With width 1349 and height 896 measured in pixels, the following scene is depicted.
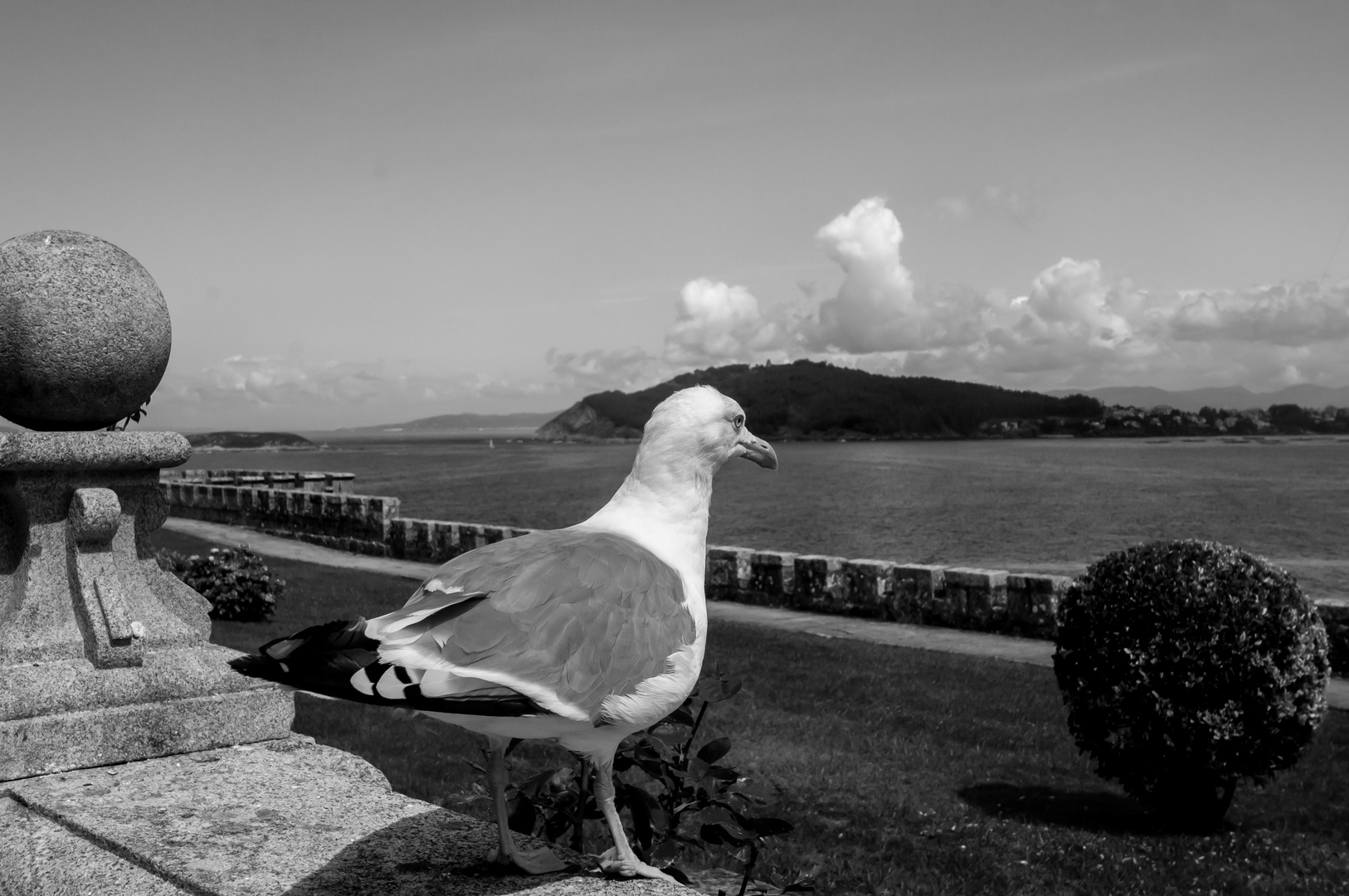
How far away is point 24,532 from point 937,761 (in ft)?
21.9

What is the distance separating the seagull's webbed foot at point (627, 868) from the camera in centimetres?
307

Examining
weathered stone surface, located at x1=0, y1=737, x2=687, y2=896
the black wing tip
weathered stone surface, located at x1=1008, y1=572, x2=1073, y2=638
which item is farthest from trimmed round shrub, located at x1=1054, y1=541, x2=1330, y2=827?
weathered stone surface, located at x1=1008, y1=572, x2=1073, y2=638

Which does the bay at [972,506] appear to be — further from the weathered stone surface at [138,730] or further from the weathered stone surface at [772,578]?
the weathered stone surface at [138,730]

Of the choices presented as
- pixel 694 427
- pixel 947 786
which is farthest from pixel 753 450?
pixel 947 786

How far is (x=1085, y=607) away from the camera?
747 cm

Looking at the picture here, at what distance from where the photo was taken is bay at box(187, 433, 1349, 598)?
50.6 m

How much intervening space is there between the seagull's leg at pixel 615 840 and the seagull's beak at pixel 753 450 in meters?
1.03

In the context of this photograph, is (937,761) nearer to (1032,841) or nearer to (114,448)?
(1032,841)

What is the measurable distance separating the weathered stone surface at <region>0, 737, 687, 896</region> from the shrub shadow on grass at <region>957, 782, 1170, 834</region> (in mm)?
4941

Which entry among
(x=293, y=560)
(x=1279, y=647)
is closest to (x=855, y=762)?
(x=1279, y=647)

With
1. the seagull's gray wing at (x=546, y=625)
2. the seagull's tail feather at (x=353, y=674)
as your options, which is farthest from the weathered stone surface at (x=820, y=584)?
the seagull's tail feather at (x=353, y=674)

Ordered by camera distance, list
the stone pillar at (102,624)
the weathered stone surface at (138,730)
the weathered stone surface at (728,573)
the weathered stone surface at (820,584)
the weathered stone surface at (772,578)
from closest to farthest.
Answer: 1. the weathered stone surface at (138,730)
2. the stone pillar at (102,624)
3. the weathered stone surface at (820,584)
4. the weathered stone surface at (772,578)
5. the weathered stone surface at (728,573)

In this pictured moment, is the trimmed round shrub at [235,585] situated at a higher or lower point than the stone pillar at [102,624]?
lower

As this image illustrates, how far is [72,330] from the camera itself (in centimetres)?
505
